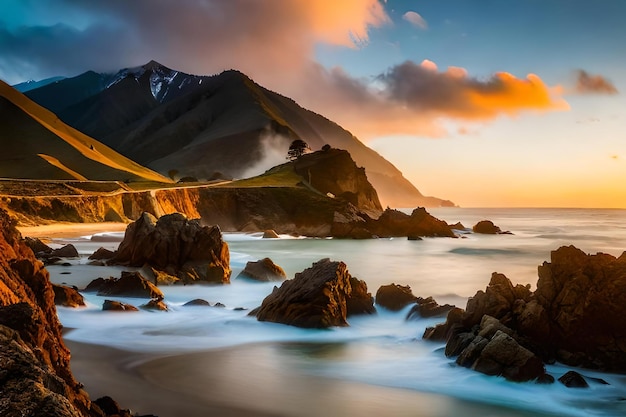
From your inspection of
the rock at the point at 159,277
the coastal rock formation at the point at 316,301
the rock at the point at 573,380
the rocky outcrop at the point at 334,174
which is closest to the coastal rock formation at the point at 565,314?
the rock at the point at 573,380

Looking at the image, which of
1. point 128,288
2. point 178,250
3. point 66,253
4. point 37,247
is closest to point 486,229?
point 178,250

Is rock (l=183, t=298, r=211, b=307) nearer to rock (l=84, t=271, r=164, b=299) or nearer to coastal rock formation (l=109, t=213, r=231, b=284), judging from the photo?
rock (l=84, t=271, r=164, b=299)

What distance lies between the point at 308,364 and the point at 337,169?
108 metres

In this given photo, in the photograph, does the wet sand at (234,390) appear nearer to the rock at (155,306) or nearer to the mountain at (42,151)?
the rock at (155,306)

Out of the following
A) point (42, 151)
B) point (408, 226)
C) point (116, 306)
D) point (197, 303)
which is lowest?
point (197, 303)

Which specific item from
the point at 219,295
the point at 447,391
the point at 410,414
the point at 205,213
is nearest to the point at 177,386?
the point at 410,414

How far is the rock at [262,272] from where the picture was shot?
102 ft

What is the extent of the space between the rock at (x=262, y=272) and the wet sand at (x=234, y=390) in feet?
48.3

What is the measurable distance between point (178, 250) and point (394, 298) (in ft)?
47.2

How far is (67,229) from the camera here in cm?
5566

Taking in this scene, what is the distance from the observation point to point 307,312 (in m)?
19.6

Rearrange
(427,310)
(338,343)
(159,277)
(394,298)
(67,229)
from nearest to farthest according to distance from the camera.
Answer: (338,343)
(427,310)
(394,298)
(159,277)
(67,229)

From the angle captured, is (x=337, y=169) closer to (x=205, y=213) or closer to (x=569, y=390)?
(x=205, y=213)

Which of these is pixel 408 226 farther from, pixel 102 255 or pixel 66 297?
pixel 66 297
